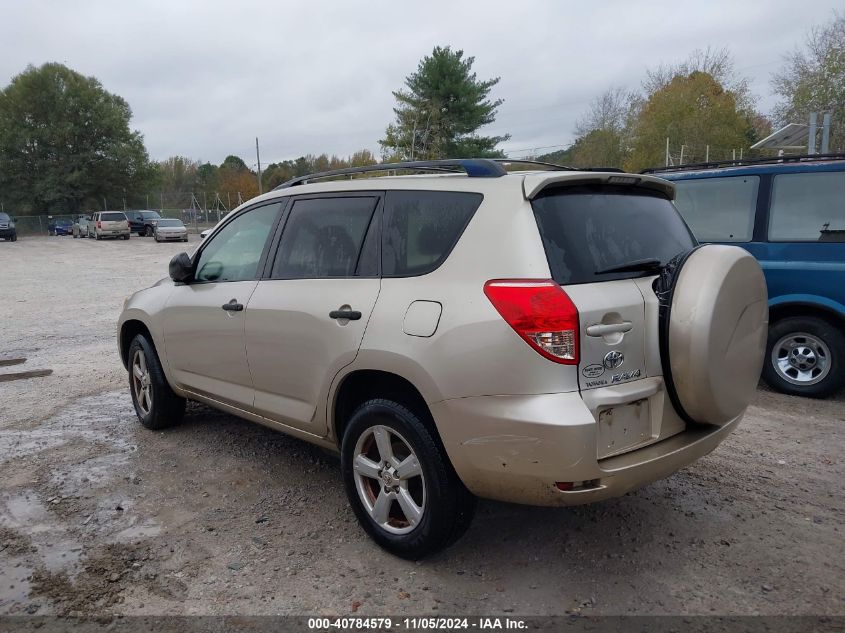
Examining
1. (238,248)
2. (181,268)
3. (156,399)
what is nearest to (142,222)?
(156,399)

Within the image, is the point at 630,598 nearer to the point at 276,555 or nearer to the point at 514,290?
the point at 514,290

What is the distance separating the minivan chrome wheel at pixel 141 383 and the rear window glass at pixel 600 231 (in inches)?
139

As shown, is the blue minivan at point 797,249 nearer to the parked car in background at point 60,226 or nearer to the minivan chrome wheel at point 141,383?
the minivan chrome wheel at point 141,383

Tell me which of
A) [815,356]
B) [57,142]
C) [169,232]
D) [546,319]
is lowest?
[815,356]

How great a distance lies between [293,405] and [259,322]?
535mm

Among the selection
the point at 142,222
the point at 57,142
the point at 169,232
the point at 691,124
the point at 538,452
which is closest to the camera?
the point at 538,452

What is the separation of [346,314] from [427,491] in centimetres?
93

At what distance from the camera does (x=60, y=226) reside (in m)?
49.0

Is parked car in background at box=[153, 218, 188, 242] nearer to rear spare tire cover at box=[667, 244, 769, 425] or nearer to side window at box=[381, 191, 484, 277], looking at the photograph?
side window at box=[381, 191, 484, 277]

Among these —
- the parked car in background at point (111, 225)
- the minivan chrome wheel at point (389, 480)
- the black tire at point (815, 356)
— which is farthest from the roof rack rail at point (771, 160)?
the parked car in background at point (111, 225)

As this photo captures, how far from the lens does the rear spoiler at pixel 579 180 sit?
2802 mm

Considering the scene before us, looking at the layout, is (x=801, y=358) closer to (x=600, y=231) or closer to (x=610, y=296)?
(x=600, y=231)

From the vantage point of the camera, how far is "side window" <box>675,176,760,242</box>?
5.90 metres

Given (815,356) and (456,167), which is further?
(815,356)
